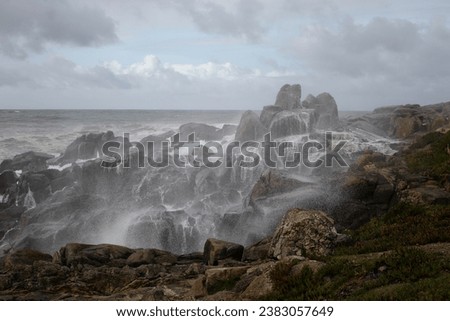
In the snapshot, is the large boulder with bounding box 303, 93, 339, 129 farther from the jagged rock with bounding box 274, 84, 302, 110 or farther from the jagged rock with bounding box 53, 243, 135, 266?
the jagged rock with bounding box 53, 243, 135, 266

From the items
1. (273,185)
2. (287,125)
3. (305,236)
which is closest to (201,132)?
(287,125)

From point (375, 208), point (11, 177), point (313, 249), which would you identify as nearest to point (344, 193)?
point (375, 208)

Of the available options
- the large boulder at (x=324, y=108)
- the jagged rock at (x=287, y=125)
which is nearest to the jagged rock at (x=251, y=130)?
the jagged rock at (x=287, y=125)

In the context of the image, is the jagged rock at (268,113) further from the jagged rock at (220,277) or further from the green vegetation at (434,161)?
the jagged rock at (220,277)

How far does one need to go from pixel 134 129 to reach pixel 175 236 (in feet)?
211

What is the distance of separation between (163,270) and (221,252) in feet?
9.33

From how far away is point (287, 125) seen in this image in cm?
5306

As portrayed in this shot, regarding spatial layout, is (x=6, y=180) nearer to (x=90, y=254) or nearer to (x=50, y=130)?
(x=90, y=254)

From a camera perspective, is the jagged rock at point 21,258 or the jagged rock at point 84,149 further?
the jagged rock at point 84,149

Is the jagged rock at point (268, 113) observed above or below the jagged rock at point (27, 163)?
above

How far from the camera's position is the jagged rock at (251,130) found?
53.2m

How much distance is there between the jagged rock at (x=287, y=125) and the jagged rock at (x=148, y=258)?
33.0 metres

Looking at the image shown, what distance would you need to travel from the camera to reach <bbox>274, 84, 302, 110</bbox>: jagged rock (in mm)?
59875
